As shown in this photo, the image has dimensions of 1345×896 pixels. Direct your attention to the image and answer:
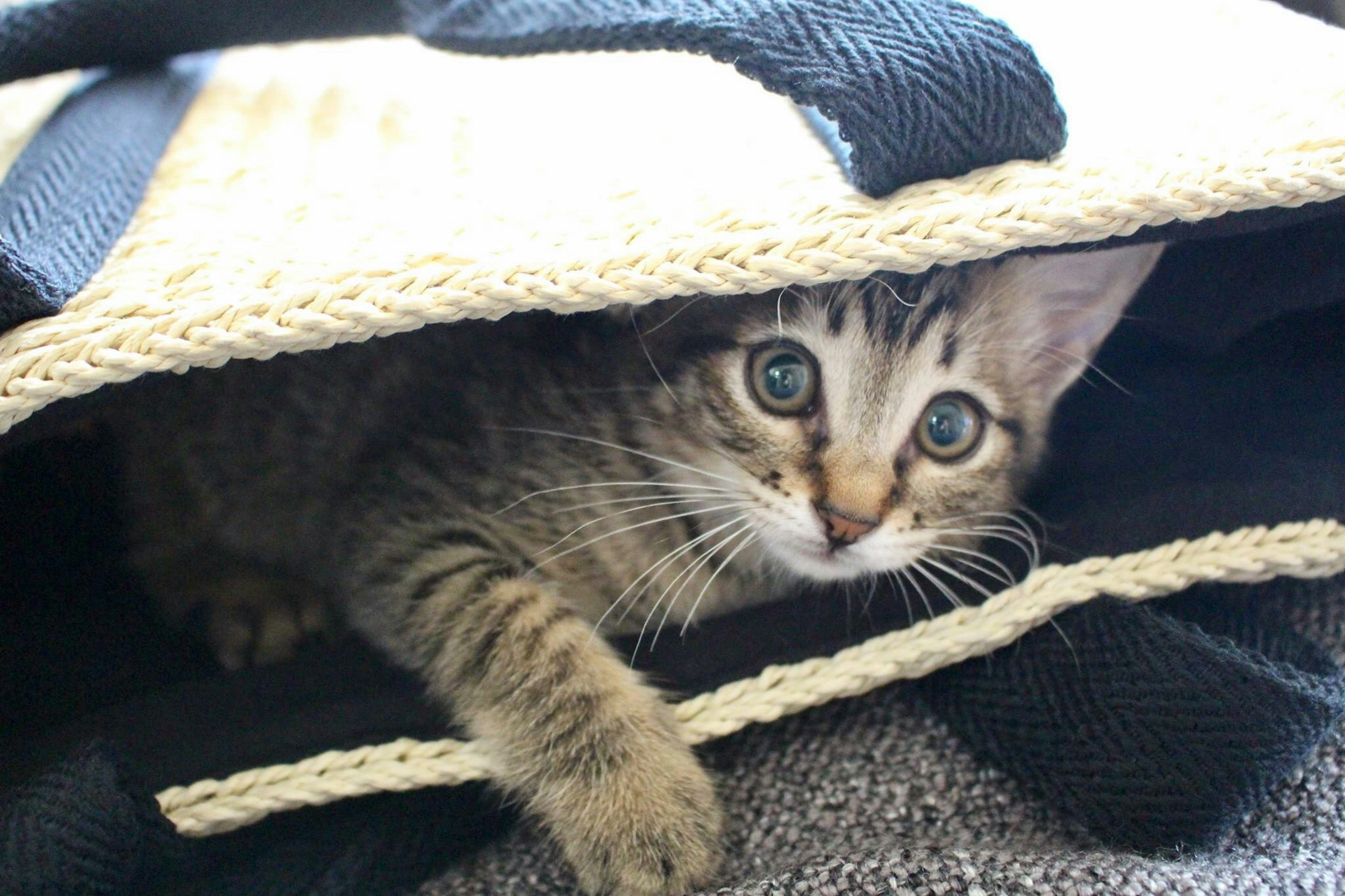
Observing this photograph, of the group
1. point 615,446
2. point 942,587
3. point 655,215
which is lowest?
point 942,587

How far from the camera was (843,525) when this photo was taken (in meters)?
0.86

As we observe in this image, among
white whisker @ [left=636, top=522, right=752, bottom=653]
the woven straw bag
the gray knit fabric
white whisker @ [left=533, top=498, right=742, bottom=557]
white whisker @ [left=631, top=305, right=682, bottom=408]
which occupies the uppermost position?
the woven straw bag

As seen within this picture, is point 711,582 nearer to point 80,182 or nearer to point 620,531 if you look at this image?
point 620,531

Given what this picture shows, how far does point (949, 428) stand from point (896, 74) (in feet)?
1.24

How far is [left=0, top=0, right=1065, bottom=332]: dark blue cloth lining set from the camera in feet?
2.28

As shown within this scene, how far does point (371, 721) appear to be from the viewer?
846mm

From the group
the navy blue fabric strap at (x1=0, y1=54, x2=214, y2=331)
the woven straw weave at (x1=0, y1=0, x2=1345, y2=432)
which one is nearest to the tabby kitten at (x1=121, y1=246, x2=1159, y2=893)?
the woven straw weave at (x1=0, y1=0, x2=1345, y2=432)

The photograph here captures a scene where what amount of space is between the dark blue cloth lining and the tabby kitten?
0.68ft

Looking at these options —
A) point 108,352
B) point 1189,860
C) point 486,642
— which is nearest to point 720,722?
point 486,642

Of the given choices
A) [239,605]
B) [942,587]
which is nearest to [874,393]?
[942,587]

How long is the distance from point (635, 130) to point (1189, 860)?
78 centimetres

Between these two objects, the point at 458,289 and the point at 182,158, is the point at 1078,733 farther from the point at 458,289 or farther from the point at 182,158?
the point at 182,158

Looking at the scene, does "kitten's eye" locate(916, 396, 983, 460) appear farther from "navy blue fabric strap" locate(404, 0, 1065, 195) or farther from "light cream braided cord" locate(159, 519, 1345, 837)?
"navy blue fabric strap" locate(404, 0, 1065, 195)

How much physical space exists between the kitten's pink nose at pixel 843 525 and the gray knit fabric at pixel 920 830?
157mm
